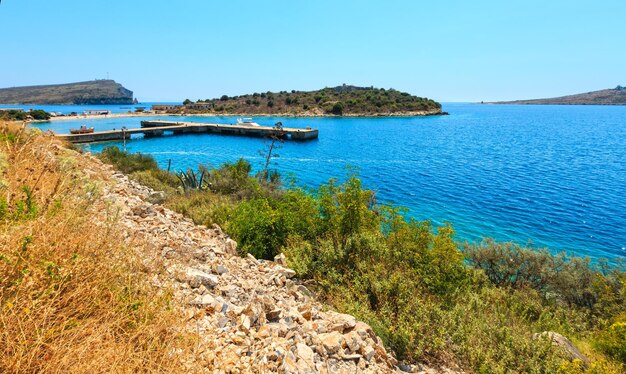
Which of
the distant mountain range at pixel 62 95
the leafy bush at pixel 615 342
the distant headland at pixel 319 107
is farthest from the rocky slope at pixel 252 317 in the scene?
the distant mountain range at pixel 62 95

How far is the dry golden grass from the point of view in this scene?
2236 millimetres

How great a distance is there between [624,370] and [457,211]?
12.5 metres

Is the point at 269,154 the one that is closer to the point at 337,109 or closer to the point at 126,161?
the point at 126,161

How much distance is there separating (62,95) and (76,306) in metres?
210

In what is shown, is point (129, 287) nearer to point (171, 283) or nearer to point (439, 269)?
point (171, 283)

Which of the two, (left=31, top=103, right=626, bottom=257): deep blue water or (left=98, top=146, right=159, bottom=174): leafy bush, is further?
(left=98, top=146, right=159, bottom=174): leafy bush

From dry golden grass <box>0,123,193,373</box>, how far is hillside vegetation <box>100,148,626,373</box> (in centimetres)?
302

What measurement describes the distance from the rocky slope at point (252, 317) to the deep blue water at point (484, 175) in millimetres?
10961

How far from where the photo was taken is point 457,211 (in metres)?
16.3

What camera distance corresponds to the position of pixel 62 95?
15788 cm

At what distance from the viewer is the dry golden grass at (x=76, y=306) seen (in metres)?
2.24

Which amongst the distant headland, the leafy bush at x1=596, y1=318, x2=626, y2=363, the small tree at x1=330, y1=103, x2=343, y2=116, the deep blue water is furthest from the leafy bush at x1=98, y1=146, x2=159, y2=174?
the small tree at x1=330, y1=103, x2=343, y2=116

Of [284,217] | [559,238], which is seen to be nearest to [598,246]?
[559,238]

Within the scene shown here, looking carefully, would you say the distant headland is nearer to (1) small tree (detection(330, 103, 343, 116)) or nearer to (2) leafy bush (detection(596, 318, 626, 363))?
(1) small tree (detection(330, 103, 343, 116))
